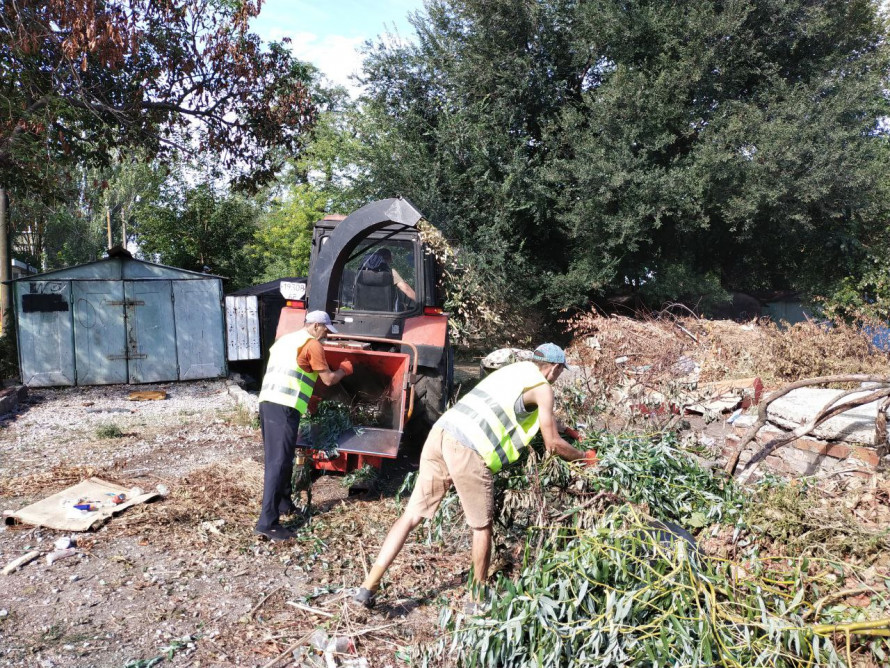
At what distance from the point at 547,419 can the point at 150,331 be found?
10090 millimetres

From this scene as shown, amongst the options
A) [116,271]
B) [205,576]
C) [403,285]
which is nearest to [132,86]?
[116,271]

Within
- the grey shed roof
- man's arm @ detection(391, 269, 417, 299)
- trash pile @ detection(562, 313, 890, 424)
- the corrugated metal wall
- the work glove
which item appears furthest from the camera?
the grey shed roof

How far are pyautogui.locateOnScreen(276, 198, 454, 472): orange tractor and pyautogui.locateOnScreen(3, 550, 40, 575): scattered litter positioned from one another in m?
1.98

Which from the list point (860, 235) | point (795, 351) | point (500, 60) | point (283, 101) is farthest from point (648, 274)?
point (283, 101)

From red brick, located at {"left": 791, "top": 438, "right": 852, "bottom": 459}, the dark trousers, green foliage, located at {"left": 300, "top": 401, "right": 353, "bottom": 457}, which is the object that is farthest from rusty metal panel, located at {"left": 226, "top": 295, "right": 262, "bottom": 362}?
red brick, located at {"left": 791, "top": 438, "right": 852, "bottom": 459}

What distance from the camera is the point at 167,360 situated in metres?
11.8

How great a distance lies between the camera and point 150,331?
38.2ft

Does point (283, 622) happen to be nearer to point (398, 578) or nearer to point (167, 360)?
point (398, 578)

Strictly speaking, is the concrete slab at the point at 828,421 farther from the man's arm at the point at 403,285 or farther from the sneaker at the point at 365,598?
the man's arm at the point at 403,285

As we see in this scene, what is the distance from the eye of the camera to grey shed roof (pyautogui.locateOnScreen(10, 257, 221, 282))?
11117mm

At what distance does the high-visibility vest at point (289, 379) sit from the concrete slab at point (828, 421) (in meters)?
3.53

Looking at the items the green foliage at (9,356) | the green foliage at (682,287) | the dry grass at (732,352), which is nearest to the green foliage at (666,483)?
the dry grass at (732,352)

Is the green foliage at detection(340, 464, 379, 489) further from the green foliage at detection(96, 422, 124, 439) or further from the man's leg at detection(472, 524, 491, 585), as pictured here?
the green foliage at detection(96, 422, 124, 439)

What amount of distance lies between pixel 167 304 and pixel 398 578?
30.9 feet
